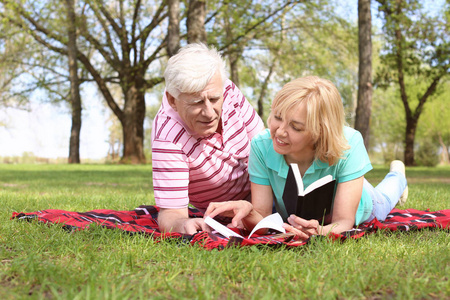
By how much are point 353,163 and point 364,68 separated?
8.73 meters

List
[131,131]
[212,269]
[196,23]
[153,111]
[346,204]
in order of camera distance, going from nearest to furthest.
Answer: [212,269] → [346,204] → [196,23] → [131,131] → [153,111]

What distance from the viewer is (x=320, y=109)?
9.17 feet

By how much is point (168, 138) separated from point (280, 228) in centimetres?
98

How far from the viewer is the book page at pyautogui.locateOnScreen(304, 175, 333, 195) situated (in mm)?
2779

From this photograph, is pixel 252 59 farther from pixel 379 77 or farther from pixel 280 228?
pixel 280 228

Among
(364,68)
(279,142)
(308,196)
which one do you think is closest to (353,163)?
(308,196)

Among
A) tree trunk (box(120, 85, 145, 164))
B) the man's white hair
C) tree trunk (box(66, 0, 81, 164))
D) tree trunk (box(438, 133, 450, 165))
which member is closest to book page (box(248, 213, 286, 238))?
the man's white hair

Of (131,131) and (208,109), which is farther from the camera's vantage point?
(131,131)

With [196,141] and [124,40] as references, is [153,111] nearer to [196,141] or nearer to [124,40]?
[124,40]

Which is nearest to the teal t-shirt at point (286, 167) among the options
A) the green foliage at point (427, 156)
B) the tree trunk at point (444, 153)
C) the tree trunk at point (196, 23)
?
the tree trunk at point (196, 23)

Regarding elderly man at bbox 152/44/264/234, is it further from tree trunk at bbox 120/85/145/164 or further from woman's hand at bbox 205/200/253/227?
tree trunk at bbox 120/85/145/164

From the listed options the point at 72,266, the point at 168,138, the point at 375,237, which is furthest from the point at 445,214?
the point at 72,266

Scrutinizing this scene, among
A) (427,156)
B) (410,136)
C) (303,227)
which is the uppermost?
(410,136)

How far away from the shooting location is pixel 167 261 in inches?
91.7
